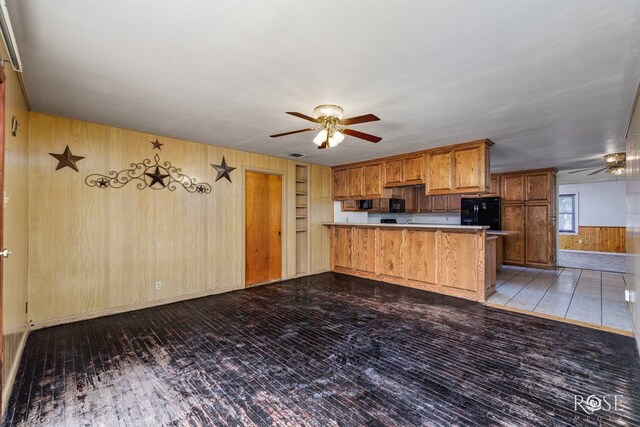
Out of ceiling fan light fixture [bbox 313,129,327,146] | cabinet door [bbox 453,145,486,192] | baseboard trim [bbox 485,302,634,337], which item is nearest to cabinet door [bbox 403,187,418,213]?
cabinet door [bbox 453,145,486,192]

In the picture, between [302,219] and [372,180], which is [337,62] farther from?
[302,219]

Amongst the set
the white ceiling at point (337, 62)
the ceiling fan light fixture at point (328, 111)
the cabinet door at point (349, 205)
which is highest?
the white ceiling at point (337, 62)

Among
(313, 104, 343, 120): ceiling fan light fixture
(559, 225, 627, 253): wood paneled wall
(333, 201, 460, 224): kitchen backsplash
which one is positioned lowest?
(559, 225, 627, 253): wood paneled wall

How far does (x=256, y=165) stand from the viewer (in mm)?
5215

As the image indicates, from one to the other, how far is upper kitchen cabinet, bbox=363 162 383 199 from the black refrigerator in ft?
8.70

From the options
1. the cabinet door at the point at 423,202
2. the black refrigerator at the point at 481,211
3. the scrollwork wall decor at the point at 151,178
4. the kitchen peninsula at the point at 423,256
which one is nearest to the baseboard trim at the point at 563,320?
the kitchen peninsula at the point at 423,256

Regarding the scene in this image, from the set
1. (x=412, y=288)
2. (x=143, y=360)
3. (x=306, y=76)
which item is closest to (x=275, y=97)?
(x=306, y=76)

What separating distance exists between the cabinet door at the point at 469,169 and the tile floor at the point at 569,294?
5.64 ft

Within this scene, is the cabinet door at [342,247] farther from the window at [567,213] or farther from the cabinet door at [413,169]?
the window at [567,213]

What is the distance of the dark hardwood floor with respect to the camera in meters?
1.86

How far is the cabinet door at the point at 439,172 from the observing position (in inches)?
179

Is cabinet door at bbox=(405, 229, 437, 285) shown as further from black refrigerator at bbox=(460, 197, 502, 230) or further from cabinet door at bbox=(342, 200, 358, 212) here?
black refrigerator at bbox=(460, 197, 502, 230)

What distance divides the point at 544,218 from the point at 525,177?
1065 millimetres

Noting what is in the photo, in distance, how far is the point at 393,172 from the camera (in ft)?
17.6
